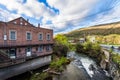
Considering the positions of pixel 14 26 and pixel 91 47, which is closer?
pixel 14 26

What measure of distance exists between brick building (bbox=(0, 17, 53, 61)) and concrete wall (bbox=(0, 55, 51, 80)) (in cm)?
98

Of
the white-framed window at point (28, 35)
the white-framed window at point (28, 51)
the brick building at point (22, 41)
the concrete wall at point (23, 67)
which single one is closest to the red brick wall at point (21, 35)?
the brick building at point (22, 41)

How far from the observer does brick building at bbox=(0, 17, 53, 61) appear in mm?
14375

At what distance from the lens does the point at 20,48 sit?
1642 cm

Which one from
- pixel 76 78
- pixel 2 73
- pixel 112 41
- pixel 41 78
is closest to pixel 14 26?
pixel 2 73

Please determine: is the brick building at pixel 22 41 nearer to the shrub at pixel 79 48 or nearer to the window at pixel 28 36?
the window at pixel 28 36

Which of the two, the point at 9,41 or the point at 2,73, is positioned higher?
the point at 9,41

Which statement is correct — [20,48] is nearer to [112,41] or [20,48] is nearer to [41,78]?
[41,78]

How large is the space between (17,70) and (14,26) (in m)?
5.97

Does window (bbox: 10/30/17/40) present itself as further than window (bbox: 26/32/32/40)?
No

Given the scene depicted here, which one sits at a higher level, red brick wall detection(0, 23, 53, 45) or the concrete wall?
red brick wall detection(0, 23, 53, 45)

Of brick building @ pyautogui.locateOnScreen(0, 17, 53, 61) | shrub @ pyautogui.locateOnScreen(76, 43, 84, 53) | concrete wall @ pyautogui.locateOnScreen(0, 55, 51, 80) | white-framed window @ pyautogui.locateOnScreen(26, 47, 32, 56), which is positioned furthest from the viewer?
shrub @ pyautogui.locateOnScreen(76, 43, 84, 53)

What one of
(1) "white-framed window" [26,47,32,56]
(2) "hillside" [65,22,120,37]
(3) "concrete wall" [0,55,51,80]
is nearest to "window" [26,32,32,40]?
(1) "white-framed window" [26,47,32,56]

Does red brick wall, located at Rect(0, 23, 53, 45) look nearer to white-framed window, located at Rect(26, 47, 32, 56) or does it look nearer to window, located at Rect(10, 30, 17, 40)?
window, located at Rect(10, 30, 17, 40)
